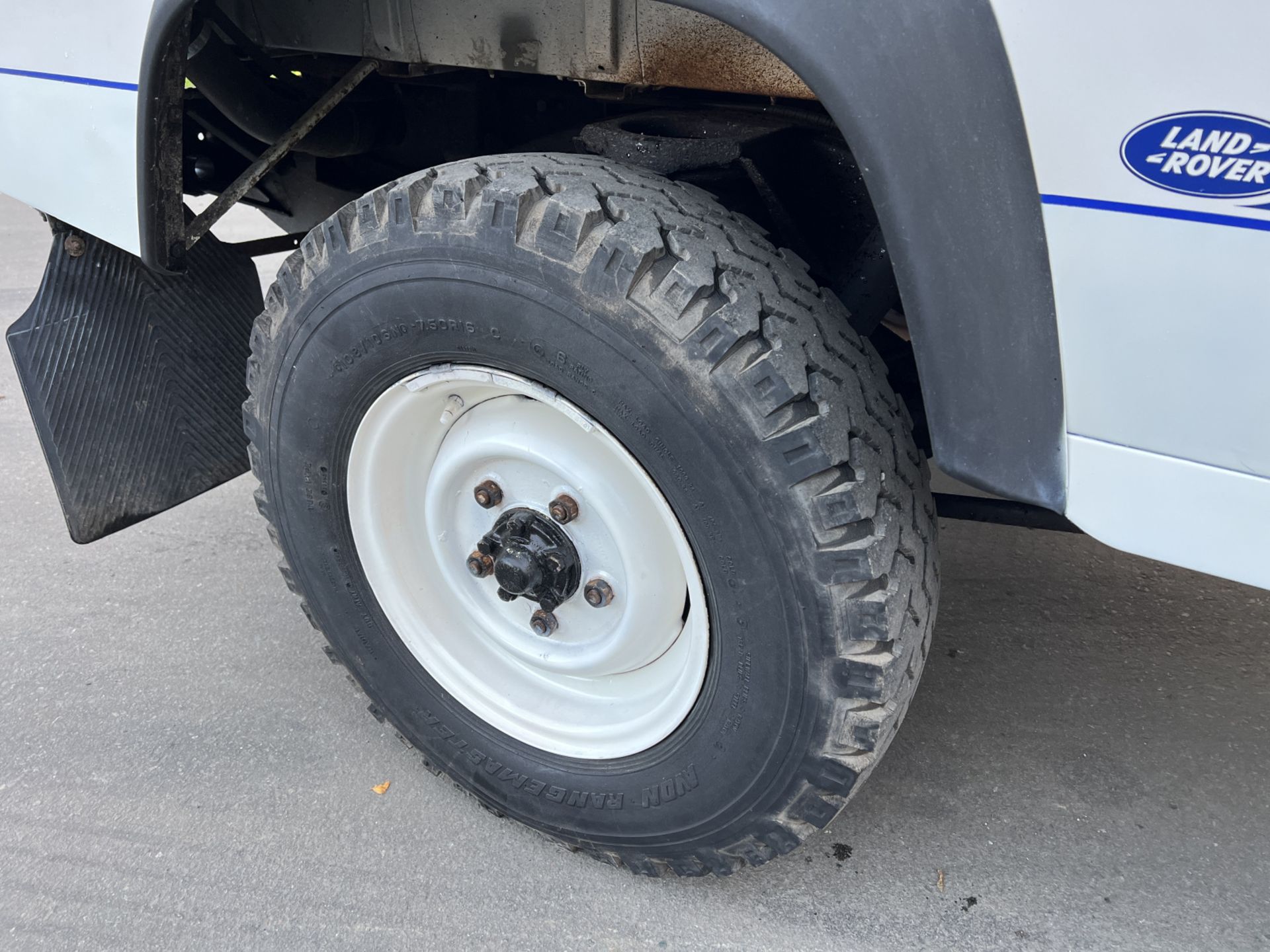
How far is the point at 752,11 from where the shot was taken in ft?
3.84

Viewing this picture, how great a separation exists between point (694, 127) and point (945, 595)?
152cm

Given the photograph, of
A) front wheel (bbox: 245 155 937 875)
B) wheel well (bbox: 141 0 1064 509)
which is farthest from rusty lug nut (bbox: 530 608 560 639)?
wheel well (bbox: 141 0 1064 509)

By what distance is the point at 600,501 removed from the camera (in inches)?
65.8


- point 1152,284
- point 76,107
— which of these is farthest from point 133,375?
Answer: point 1152,284

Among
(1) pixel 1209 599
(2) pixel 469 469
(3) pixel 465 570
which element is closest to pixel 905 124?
(2) pixel 469 469

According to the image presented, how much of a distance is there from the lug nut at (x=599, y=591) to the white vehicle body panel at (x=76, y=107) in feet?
3.37

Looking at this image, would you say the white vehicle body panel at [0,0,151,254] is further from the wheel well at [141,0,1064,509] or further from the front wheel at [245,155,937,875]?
the front wheel at [245,155,937,875]

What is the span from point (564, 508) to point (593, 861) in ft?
2.44

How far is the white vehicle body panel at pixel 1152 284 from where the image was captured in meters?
0.96

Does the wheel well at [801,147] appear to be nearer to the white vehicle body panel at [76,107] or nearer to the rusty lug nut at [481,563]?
the white vehicle body panel at [76,107]

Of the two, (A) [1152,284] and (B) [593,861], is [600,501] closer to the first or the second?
(B) [593,861]

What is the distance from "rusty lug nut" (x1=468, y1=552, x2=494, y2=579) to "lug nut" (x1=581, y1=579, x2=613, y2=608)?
0.67 ft

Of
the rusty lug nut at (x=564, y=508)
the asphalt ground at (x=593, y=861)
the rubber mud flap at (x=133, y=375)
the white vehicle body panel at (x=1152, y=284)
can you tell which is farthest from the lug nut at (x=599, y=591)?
the rubber mud flap at (x=133, y=375)

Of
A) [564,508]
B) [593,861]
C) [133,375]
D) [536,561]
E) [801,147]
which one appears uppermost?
[801,147]
